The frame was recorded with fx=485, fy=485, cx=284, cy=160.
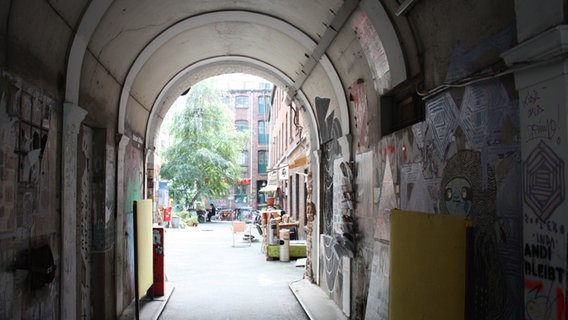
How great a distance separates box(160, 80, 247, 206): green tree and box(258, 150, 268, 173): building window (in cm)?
1132

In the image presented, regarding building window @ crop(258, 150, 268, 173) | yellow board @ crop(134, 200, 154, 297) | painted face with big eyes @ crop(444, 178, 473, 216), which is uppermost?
building window @ crop(258, 150, 268, 173)

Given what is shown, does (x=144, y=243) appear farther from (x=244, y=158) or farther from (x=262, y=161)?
(x=244, y=158)

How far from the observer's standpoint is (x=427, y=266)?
3607 millimetres

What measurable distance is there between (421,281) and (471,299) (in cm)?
71

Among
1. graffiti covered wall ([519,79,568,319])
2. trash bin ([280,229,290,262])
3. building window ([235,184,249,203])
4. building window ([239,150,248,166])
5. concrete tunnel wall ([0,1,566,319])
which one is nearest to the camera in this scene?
graffiti covered wall ([519,79,568,319])

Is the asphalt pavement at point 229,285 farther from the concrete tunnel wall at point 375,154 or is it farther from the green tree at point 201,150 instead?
the green tree at point 201,150

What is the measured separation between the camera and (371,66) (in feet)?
19.3

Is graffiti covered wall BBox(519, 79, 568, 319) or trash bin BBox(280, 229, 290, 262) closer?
graffiti covered wall BBox(519, 79, 568, 319)

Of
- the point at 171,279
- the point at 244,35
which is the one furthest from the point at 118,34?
the point at 171,279

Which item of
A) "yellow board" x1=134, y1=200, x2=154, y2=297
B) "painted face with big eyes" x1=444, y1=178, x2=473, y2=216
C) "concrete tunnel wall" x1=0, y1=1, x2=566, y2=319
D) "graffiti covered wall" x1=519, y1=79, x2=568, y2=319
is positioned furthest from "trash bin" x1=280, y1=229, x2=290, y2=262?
"graffiti covered wall" x1=519, y1=79, x2=568, y2=319

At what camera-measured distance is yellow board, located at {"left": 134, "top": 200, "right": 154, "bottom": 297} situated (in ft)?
23.9

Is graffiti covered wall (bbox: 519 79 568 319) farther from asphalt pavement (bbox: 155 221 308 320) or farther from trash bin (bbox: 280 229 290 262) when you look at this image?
trash bin (bbox: 280 229 290 262)

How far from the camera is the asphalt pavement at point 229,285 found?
8062 mm

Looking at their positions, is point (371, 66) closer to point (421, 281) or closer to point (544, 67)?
point (421, 281)
